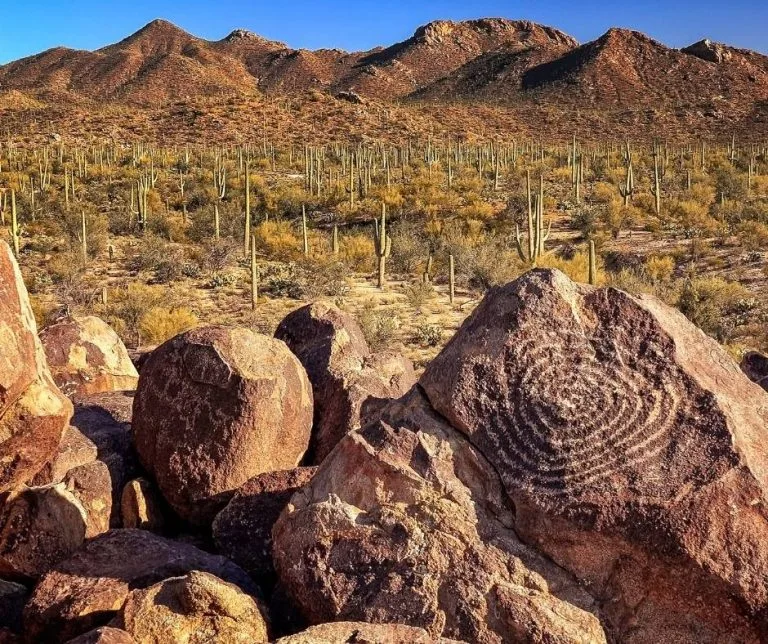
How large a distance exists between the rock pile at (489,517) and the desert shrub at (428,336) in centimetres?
841

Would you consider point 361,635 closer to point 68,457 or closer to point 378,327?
point 68,457

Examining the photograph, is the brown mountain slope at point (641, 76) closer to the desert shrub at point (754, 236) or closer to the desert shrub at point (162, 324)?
the desert shrub at point (754, 236)

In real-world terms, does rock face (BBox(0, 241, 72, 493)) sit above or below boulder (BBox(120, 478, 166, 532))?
above

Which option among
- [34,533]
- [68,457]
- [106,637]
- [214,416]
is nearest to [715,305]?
[214,416]

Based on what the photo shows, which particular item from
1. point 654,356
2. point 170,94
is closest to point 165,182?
point 654,356

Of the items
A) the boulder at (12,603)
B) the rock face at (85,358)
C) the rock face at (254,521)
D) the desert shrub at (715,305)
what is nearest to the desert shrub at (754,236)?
the desert shrub at (715,305)

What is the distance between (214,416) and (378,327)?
8263 mm

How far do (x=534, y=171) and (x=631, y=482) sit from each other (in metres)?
34.6

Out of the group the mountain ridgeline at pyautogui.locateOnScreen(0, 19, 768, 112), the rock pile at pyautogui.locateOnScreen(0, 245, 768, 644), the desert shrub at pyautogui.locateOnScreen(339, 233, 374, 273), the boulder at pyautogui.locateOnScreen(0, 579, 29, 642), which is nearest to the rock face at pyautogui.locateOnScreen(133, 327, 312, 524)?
the rock pile at pyautogui.locateOnScreen(0, 245, 768, 644)

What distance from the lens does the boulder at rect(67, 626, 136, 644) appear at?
3.24m

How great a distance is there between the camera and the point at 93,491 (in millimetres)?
5254

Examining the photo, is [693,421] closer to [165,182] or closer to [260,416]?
[260,416]

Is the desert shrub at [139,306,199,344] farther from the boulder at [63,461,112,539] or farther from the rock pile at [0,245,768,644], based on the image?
the rock pile at [0,245,768,644]

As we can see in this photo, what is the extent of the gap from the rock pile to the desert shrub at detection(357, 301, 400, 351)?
26.2 feet
